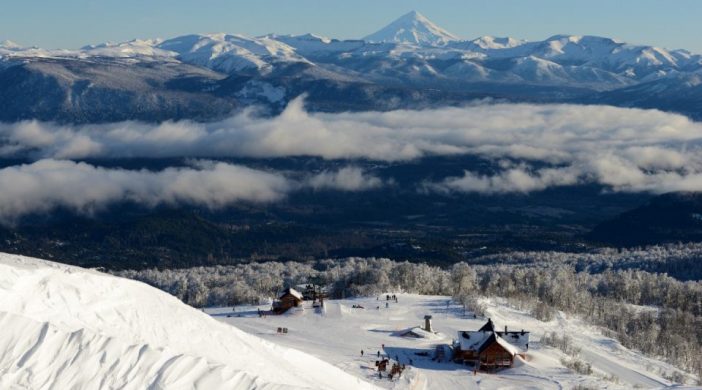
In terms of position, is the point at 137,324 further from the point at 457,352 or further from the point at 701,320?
the point at 701,320

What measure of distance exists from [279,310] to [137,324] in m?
61.8

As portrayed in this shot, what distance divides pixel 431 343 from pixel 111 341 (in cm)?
5215

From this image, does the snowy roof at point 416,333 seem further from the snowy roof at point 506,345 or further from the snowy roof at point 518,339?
the snowy roof at point 506,345

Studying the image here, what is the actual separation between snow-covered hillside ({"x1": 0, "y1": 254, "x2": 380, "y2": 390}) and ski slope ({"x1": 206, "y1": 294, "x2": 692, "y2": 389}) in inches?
788

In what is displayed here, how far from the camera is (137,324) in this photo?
5700cm

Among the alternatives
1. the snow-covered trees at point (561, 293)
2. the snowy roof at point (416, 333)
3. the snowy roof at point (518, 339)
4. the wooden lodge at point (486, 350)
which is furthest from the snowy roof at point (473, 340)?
the snow-covered trees at point (561, 293)

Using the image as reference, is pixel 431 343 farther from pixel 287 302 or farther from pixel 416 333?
pixel 287 302

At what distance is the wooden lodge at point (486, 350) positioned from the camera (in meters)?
90.2

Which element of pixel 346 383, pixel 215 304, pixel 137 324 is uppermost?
pixel 137 324

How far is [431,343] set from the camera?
99938mm

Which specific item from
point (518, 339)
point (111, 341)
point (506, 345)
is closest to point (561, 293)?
point (518, 339)

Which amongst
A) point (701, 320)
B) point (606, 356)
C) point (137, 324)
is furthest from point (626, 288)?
point (137, 324)

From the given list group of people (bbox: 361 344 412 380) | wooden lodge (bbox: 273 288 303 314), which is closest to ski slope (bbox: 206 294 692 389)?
group of people (bbox: 361 344 412 380)

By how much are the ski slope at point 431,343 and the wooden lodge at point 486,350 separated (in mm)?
1120
